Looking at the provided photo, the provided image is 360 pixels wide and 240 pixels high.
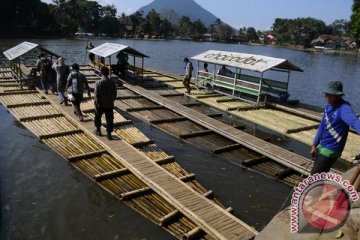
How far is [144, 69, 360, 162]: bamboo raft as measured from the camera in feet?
47.9

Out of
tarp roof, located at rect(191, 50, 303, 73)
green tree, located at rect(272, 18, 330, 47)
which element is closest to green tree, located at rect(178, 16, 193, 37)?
green tree, located at rect(272, 18, 330, 47)

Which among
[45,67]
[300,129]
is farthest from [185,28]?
[300,129]

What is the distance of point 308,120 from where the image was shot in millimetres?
17672

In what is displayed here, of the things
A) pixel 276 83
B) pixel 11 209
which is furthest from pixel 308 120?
pixel 11 209

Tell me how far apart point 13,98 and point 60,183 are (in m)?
10.2

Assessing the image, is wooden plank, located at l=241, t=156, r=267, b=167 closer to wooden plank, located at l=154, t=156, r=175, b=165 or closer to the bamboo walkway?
the bamboo walkway

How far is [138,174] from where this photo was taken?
984cm

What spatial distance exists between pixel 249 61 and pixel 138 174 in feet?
43.7

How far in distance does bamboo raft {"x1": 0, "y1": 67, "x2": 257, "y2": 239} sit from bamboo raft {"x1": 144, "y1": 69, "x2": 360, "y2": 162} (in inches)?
252

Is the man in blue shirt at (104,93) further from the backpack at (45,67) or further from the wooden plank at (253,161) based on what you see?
the backpack at (45,67)

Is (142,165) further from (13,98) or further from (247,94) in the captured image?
(247,94)

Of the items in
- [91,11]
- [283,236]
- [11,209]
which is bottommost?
[11,209]

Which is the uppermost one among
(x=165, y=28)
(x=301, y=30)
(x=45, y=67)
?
(x=301, y=30)

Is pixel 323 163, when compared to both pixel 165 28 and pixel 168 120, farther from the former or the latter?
pixel 165 28
